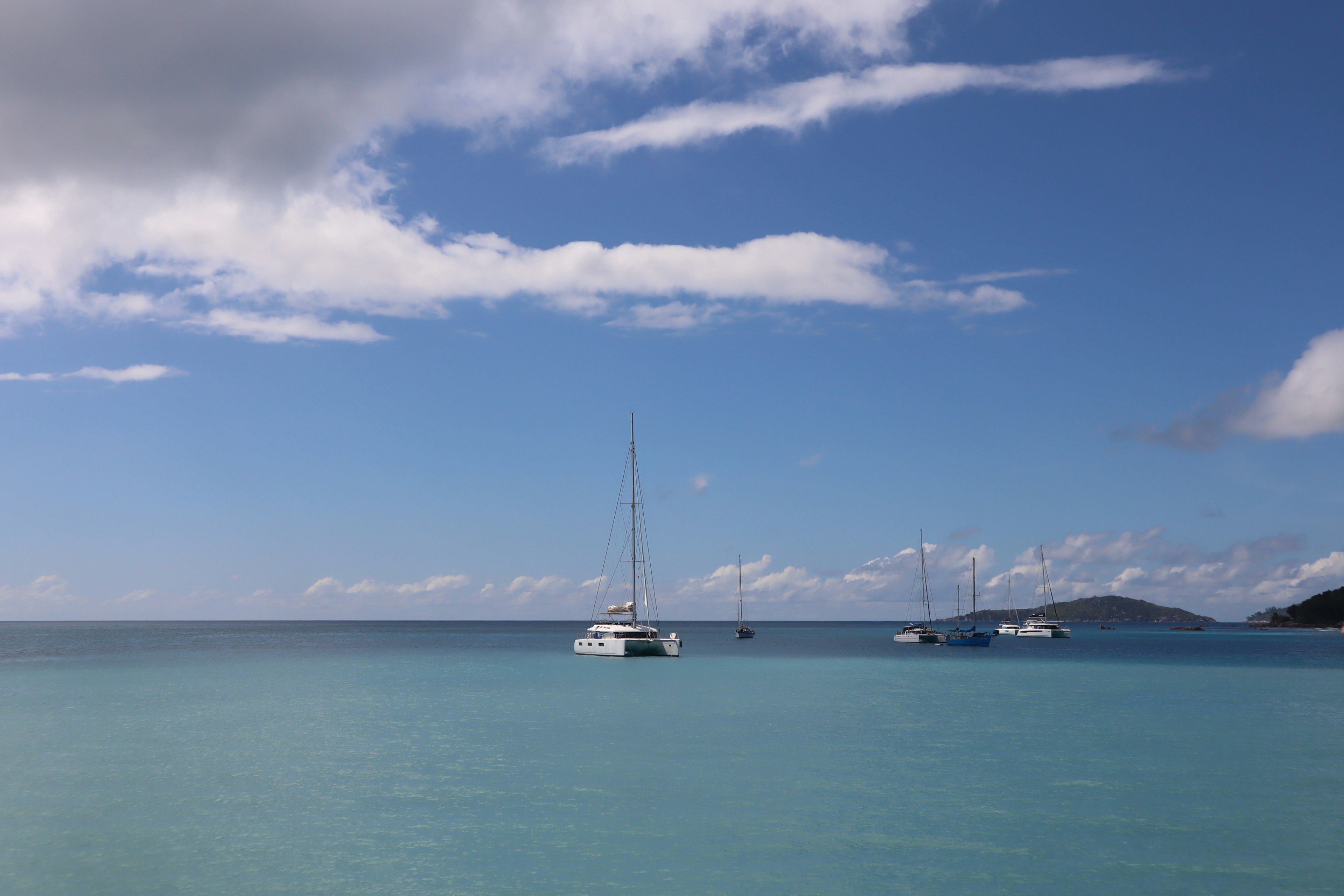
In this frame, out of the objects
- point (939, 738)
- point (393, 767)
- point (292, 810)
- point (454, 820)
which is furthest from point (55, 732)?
point (939, 738)

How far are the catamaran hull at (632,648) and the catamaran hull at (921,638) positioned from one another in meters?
69.4

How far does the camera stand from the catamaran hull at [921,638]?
152 m

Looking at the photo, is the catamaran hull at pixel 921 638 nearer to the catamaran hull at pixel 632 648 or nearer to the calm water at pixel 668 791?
the catamaran hull at pixel 632 648

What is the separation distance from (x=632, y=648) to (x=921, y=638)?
7865 centimetres

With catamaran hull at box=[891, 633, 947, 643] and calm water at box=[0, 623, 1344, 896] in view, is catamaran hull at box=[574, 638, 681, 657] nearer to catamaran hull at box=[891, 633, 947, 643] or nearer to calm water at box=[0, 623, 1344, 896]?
calm water at box=[0, 623, 1344, 896]

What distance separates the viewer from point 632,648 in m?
92.6

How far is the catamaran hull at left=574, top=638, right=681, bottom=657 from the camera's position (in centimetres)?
9262

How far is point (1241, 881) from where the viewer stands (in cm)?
2064

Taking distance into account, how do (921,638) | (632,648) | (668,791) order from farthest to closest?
(921,638), (632,648), (668,791)

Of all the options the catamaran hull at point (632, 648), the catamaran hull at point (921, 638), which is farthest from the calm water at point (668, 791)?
the catamaran hull at point (921, 638)


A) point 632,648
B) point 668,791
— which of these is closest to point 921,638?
point 632,648

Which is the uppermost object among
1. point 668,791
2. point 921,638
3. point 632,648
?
point 668,791

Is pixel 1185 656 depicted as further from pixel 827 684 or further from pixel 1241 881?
pixel 1241 881

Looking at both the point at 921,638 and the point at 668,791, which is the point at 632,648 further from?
the point at 921,638
